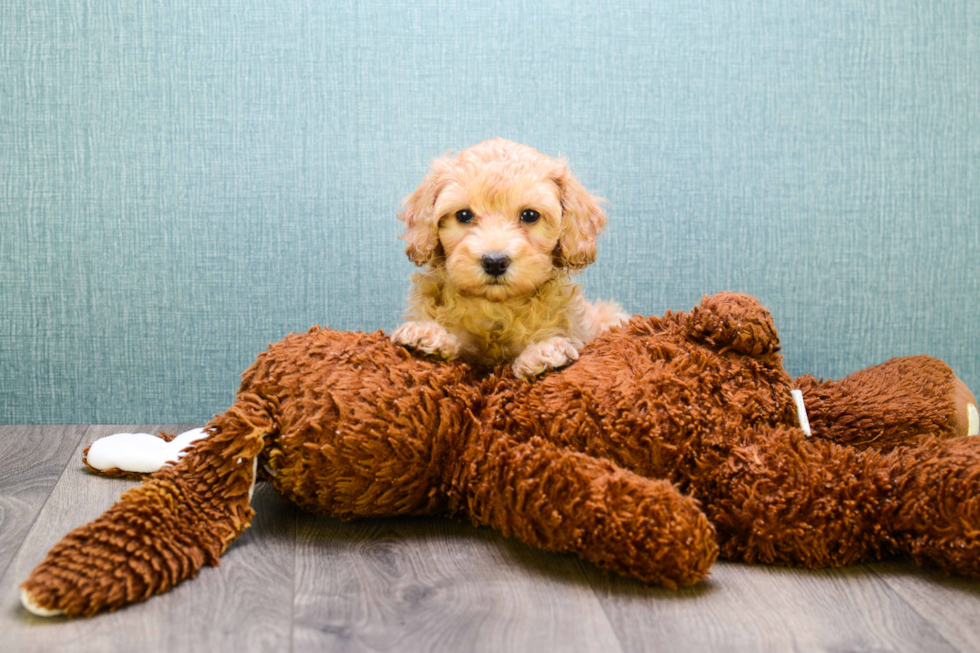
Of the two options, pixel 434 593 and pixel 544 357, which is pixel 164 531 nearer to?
pixel 434 593

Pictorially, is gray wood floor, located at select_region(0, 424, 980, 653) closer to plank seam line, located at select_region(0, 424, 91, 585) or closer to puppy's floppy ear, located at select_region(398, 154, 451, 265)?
plank seam line, located at select_region(0, 424, 91, 585)

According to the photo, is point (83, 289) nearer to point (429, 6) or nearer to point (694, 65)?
point (429, 6)

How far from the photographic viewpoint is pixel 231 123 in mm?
2273

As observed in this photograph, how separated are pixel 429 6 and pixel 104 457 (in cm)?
148

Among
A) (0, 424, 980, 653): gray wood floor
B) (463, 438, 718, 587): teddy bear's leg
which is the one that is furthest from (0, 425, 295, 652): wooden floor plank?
(463, 438, 718, 587): teddy bear's leg

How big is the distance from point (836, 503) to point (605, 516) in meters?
0.42

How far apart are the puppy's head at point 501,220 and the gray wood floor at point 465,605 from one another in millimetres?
518

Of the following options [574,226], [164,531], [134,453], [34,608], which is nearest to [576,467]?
[574,226]

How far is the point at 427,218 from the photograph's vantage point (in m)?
1.64

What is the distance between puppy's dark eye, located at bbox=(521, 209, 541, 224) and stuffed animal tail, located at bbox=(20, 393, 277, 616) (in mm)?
617

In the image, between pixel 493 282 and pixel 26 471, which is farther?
pixel 26 471

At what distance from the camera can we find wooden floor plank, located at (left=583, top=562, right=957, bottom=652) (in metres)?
1.15

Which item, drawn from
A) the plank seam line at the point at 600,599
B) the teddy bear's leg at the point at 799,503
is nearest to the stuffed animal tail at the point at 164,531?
the plank seam line at the point at 600,599

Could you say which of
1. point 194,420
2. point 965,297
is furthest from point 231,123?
point 965,297
